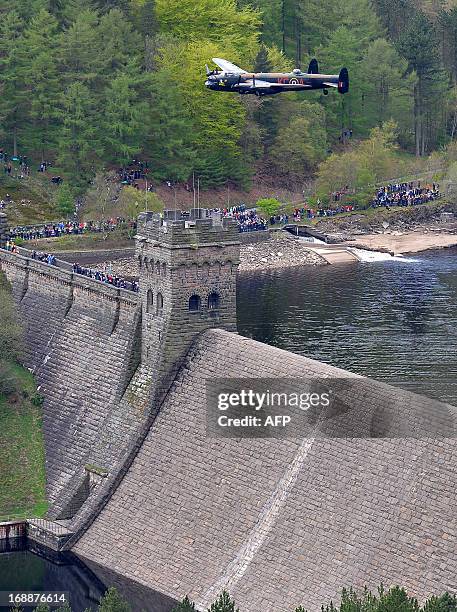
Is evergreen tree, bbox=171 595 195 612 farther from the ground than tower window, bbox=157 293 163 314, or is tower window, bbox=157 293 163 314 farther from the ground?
tower window, bbox=157 293 163 314

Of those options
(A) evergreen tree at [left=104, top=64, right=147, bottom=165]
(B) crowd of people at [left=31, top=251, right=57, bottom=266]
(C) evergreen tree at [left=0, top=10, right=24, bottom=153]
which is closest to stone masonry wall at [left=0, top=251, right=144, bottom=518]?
(B) crowd of people at [left=31, top=251, right=57, bottom=266]

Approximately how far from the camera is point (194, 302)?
294ft

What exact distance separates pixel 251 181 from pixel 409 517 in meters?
123

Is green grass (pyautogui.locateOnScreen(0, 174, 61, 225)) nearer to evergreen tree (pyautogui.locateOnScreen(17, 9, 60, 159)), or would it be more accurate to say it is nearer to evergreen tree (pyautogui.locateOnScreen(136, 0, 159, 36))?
evergreen tree (pyautogui.locateOnScreen(17, 9, 60, 159))

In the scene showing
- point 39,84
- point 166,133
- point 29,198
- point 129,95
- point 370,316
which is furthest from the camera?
point 166,133

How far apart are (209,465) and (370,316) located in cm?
6105

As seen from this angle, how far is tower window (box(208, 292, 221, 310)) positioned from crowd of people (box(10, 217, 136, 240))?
62439mm

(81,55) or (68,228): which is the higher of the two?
(81,55)

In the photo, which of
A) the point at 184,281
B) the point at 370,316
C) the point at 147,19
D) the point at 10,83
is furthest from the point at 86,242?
the point at 184,281

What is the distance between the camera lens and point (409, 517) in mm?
73438

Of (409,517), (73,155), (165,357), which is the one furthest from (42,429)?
(73,155)

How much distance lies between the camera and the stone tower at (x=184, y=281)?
3492 inches

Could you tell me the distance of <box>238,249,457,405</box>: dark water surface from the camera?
124 metres

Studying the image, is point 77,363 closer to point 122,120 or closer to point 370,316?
point 370,316
